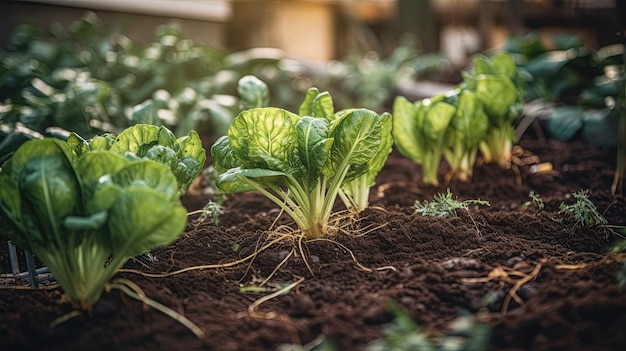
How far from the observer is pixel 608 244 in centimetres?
200

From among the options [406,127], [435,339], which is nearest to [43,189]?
[435,339]

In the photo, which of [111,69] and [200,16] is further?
[200,16]

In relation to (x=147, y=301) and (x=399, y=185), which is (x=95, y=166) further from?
(x=399, y=185)

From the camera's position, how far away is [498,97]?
8.75 feet

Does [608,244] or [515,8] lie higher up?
[515,8]

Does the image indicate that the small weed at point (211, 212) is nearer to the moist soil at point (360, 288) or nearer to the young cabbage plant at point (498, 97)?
the moist soil at point (360, 288)

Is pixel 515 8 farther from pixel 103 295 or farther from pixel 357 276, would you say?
pixel 103 295

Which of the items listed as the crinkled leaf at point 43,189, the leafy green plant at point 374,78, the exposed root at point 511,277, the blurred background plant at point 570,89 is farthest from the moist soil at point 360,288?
the leafy green plant at point 374,78

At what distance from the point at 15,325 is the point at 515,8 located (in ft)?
17.0

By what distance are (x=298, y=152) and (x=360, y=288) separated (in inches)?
17.9

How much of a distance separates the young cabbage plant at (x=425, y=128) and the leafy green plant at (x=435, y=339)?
130 centimetres

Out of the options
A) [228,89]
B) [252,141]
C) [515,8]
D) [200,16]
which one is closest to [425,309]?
[252,141]

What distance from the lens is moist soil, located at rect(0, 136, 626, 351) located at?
1.42 metres

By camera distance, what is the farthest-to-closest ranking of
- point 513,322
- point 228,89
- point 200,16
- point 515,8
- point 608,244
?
point 200,16 < point 515,8 < point 228,89 < point 608,244 < point 513,322
